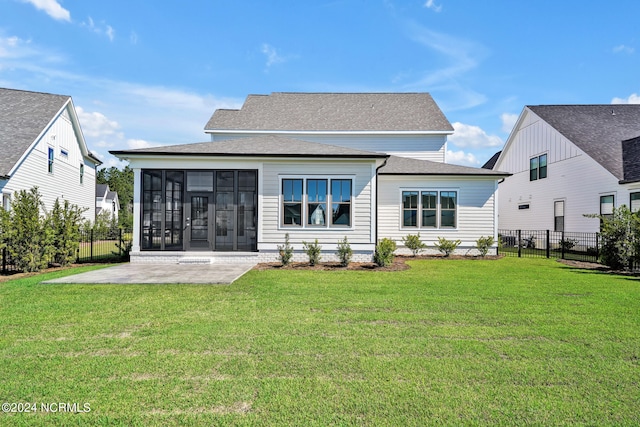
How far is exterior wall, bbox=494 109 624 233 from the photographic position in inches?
638

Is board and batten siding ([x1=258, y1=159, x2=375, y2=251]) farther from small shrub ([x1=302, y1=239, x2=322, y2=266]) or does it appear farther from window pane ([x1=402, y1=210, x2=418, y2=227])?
window pane ([x1=402, y1=210, x2=418, y2=227])

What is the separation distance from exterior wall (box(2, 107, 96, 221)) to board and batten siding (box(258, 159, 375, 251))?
1157 cm

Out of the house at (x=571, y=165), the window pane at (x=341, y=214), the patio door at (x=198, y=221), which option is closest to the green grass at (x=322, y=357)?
the patio door at (x=198, y=221)

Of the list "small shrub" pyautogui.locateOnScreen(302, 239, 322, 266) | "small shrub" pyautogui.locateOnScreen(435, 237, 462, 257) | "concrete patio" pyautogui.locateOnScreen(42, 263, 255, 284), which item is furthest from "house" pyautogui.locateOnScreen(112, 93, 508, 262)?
"small shrub" pyautogui.locateOnScreen(435, 237, 462, 257)

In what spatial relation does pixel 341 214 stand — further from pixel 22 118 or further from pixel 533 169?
pixel 22 118

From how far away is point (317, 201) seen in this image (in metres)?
12.2

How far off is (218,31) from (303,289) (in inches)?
439

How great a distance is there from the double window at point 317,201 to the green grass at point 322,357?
516 cm

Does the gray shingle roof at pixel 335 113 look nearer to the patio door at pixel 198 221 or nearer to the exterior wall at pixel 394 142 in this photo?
the exterior wall at pixel 394 142

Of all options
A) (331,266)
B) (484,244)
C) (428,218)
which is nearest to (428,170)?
(428,218)

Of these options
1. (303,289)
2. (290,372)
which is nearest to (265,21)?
(303,289)

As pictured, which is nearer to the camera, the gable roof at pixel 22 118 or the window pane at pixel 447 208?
the window pane at pixel 447 208

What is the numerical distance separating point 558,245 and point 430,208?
350 inches

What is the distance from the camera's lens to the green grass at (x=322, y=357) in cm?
276
